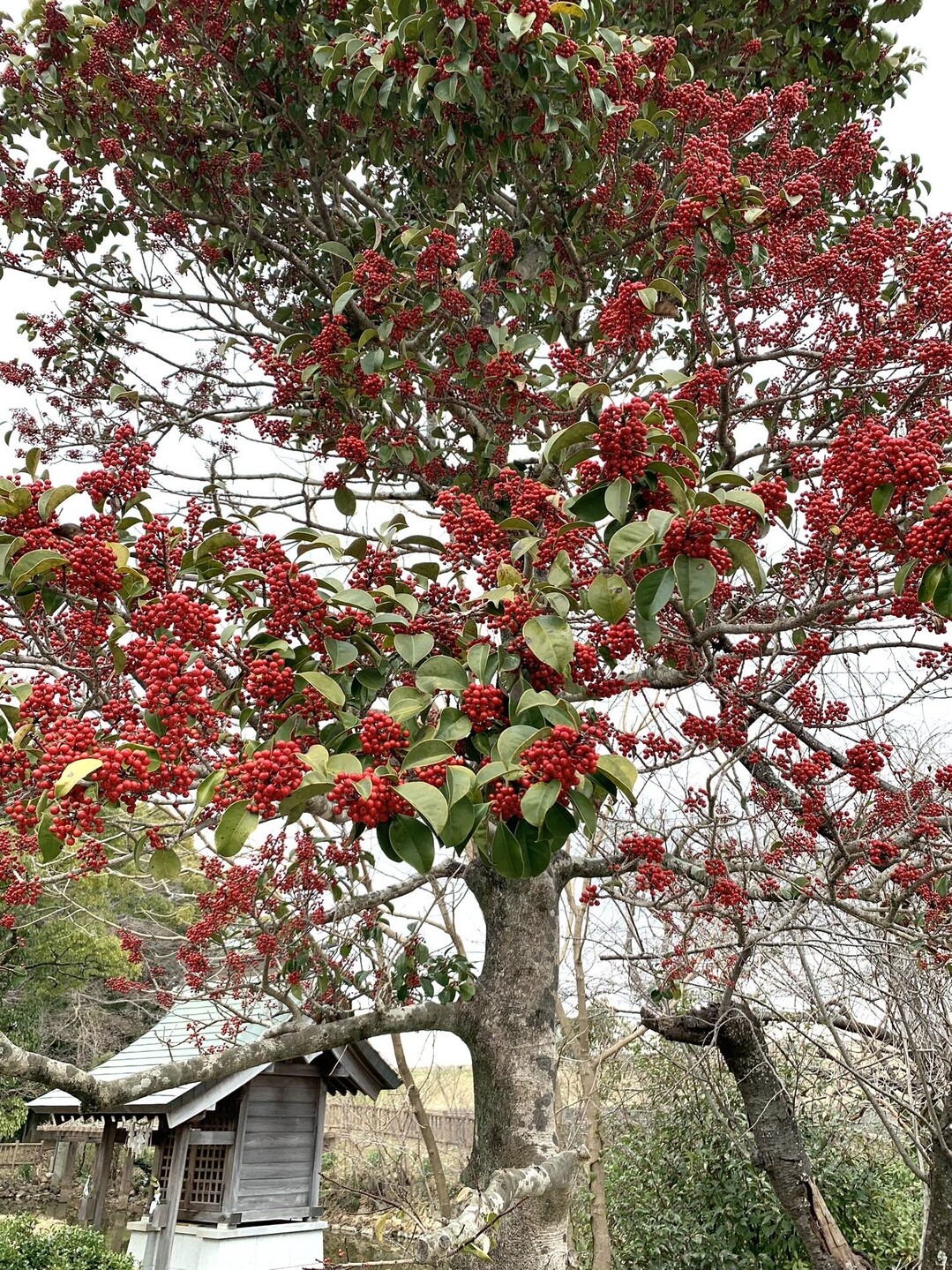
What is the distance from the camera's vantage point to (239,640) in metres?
1.90

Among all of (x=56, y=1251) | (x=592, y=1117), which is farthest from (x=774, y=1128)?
(x=56, y=1251)

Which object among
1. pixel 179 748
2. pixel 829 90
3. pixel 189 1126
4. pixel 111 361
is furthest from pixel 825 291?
pixel 189 1126

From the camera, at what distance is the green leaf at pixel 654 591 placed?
5.25ft

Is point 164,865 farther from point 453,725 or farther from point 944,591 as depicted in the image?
point 944,591

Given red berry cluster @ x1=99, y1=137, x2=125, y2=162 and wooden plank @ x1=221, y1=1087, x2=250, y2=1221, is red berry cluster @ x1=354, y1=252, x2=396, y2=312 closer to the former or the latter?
red berry cluster @ x1=99, y1=137, x2=125, y2=162

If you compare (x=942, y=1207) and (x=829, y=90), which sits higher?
(x=829, y=90)

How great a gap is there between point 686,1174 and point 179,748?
7315mm

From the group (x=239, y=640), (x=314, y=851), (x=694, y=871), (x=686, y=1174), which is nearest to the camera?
(x=239, y=640)

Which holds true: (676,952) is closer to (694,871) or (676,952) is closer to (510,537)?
(694,871)

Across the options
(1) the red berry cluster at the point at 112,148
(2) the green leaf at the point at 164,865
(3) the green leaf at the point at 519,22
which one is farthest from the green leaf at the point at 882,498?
(1) the red berry cluster at the point at 112,148

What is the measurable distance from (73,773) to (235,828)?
0.25 m

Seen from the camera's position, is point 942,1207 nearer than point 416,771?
Result: No

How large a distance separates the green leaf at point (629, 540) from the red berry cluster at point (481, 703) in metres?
0.33

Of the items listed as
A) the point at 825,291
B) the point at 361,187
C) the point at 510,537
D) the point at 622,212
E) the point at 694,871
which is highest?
the point at 361,187
